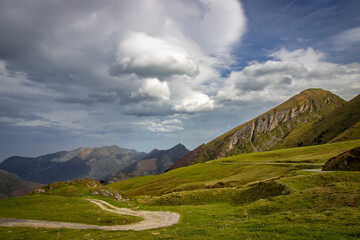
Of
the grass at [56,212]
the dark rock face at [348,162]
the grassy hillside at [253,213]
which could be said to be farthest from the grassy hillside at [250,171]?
the grass at [56,212]

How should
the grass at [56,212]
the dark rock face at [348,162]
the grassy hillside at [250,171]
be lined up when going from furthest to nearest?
the grassy hillside at [250,171]
the dark rock face at [348,162]
the grass at [56,212]

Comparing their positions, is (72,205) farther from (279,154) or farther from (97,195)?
(279,154)

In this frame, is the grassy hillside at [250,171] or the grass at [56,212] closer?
the grass at [56,212]

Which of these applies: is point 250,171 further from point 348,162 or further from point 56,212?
point 56,212

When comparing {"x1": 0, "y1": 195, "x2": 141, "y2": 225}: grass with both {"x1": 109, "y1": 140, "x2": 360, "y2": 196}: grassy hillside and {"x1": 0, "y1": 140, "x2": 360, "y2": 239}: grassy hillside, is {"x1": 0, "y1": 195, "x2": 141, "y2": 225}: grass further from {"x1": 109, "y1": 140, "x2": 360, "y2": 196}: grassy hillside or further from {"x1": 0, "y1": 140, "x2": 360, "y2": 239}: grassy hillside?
{"x1": 109, "y1": 140, "x2": 360, "y2": 196}: grassy hillside

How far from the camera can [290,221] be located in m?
23.4

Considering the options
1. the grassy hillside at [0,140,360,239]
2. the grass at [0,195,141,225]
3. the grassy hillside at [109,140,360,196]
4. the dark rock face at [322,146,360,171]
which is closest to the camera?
the grassy hillside at [0,140,360,239]

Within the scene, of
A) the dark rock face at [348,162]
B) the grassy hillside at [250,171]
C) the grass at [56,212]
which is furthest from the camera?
the grassy hillside at [250,171]

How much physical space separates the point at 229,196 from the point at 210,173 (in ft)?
234

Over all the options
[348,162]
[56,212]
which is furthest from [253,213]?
[56,212]

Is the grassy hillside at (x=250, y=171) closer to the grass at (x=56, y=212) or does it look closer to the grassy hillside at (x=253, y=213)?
the grassy hillside at (x=253, y=213)

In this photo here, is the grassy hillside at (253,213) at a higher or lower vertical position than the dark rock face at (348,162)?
lower

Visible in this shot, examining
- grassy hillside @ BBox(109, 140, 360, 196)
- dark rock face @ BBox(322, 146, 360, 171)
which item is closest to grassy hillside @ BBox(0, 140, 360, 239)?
dark rock face @ BBox(322, 146, 360, 171)

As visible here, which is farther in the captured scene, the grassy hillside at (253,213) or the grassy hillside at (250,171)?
the grassy hillside at (250,171)
